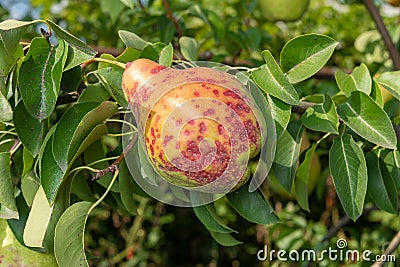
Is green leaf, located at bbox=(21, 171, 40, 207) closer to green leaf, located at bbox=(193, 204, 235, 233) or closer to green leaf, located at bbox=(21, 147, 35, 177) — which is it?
green leaf, located at bbox=(21, 147, 35, 177)

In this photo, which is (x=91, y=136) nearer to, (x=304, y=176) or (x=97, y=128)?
(x=97, y=128)

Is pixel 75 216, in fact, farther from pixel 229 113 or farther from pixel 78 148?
pixel 229 113

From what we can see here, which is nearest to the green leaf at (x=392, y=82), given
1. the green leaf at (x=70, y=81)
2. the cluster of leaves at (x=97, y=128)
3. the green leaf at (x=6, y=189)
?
the cluster of leaves at (x=97, y=128)

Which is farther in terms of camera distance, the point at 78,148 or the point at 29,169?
the point at 29,169

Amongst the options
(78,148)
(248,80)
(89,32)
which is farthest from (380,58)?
(78,148)

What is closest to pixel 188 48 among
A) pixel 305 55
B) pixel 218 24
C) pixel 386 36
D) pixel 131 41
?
pixel 131 41

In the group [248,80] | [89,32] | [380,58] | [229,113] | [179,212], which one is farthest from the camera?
[179,212]
